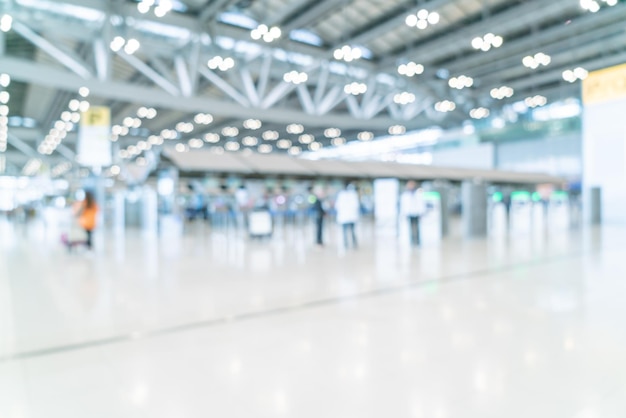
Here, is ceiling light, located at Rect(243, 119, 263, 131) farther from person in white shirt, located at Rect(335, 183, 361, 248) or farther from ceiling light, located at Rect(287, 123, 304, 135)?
person in white shirt, located at Rect(335, 183, 361, 248)

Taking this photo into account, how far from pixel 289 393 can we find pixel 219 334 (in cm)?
119

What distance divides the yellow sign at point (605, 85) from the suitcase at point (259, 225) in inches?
492

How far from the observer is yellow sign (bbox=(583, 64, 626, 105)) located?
14.3m

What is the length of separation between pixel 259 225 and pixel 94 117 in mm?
7142

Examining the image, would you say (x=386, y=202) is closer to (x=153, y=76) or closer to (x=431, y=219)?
(x=431, y=219)

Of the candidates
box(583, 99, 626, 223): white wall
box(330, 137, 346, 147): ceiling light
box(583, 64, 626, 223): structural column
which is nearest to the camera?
box(583, 64, 626, 223): structural column

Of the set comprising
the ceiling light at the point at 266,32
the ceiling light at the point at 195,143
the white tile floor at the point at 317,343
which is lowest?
the white tile floor at the point at 317,343

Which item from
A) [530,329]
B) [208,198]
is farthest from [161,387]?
[208,198]

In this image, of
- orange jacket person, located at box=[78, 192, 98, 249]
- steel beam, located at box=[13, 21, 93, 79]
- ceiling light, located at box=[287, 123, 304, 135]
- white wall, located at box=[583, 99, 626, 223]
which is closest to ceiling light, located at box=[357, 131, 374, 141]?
ceiling light, located at box=[287, 123, 304, 135]

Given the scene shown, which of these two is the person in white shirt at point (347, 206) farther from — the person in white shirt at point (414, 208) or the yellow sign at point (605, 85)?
the yellow sign at point (605, 85)

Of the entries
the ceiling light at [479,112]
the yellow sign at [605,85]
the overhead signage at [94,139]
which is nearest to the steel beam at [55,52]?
the overhead signage at [94,139]

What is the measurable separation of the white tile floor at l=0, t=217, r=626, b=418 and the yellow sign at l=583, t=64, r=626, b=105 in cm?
1116

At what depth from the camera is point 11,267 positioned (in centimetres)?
709

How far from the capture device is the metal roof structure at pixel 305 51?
12500 millimetres
